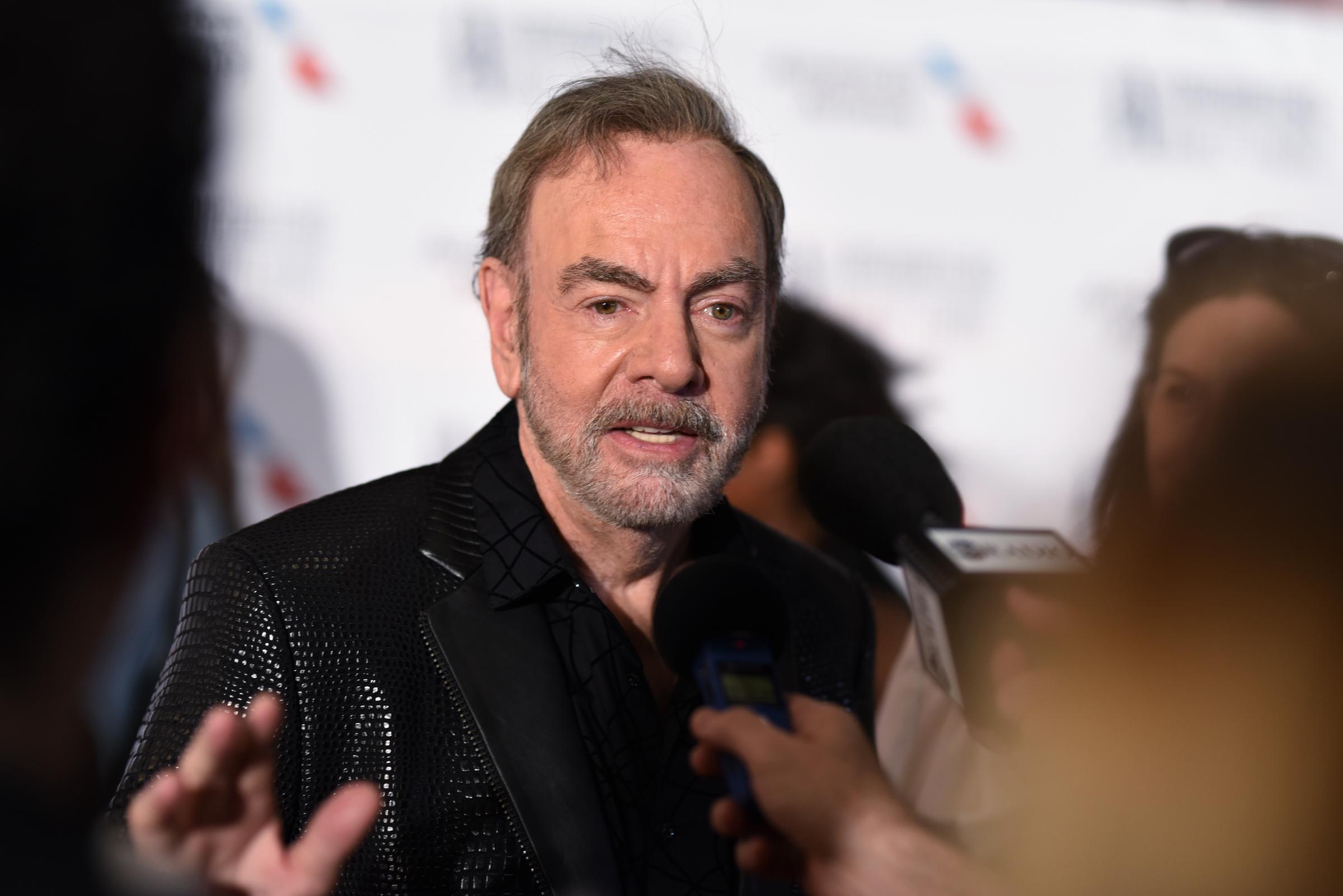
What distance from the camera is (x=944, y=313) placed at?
143 inches

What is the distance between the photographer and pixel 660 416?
6.28 ft

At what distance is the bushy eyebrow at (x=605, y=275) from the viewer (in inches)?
76.5

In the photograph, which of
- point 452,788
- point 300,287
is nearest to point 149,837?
point 452,788

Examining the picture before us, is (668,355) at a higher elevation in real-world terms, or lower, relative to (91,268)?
lower

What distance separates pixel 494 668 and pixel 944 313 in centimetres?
226

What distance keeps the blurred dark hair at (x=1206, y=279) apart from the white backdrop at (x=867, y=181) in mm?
621

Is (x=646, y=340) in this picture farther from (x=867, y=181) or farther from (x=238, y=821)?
(x=867, y=181)

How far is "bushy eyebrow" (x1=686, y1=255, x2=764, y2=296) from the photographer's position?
1.96 meters

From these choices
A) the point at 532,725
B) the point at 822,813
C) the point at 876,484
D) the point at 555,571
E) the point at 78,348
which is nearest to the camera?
the point at 78,348

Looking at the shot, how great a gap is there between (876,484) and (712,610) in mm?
291

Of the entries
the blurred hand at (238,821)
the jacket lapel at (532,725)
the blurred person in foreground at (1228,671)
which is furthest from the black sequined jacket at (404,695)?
the blurred person in foreground at (1228,671)

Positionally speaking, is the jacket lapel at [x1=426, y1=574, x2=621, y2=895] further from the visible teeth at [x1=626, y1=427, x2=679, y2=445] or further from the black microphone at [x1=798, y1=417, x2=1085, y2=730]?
the black microphone at [x1=798, y1=417, x2=1085, y2=730]

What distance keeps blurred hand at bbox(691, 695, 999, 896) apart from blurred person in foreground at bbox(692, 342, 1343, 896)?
0.28 metres

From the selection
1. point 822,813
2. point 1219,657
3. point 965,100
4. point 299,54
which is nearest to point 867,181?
point 965,100
